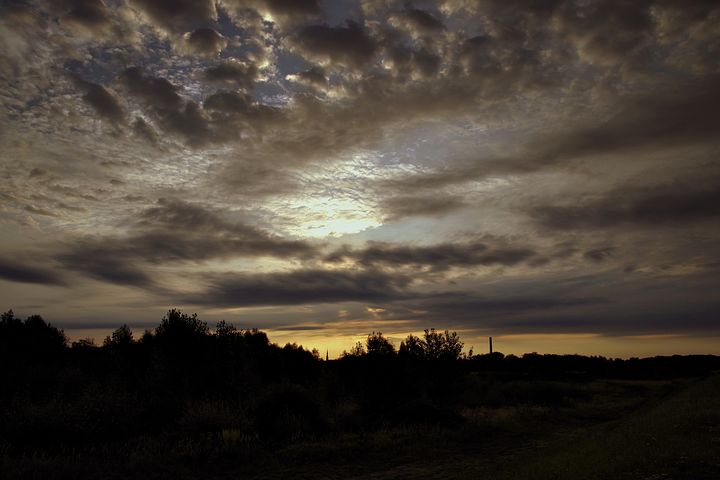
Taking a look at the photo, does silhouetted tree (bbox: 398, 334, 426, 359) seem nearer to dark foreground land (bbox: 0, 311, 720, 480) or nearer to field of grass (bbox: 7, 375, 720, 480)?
dark foreground land (bbox: 0, 311, 720, 480)

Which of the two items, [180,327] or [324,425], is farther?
[180,327]

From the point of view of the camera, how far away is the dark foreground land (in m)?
14.3

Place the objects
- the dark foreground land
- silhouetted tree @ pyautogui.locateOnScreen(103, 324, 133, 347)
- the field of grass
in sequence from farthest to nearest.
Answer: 1. silhouetted tree @ pyautogui.locateOnScreen(103, 324, 133, 347)
2. the dark foreground land
3. the field of grass

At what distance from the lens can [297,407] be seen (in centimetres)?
2375

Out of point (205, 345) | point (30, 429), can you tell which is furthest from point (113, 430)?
point (205, 345)

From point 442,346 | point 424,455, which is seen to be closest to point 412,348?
A: point 442,346

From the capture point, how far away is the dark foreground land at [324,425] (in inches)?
563

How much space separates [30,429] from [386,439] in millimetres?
13326

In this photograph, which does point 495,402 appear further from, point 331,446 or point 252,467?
point 252,467

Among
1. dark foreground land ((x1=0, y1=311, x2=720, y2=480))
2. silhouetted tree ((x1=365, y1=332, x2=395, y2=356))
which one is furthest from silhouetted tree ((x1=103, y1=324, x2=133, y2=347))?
silhouetted tree ((x1=365, y1=332, x2=395, y2=356))

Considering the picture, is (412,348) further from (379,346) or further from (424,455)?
(424,455)

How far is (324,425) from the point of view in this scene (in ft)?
76.4

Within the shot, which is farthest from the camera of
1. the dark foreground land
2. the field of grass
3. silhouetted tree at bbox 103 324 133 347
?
silhouetted tree at bbox 103 324 133 347

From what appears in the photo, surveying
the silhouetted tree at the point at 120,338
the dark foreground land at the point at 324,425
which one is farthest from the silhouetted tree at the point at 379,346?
the silhouetted tree at the point at 120,338
